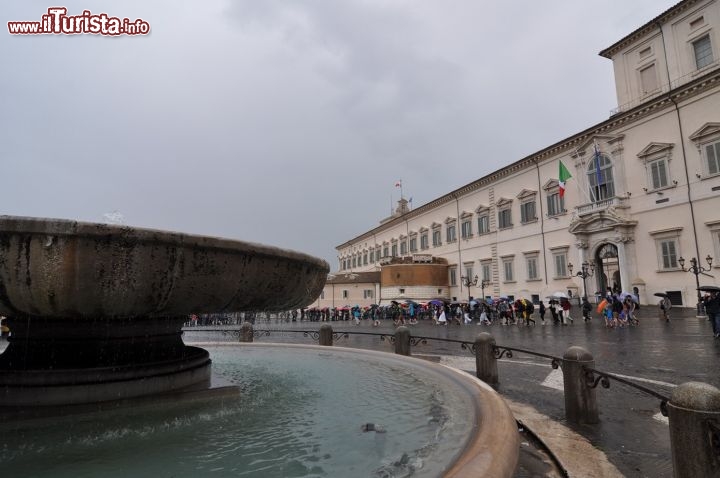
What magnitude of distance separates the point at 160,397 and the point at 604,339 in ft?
45.3

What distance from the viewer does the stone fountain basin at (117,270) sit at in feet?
7.08

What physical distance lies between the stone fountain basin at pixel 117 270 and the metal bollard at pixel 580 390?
124 inches

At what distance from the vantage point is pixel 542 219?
3152 centimetres

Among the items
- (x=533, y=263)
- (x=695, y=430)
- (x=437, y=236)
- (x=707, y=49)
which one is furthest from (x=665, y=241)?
(x=695, y=430)

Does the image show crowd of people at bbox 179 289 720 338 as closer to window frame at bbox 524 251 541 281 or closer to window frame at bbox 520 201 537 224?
window frame at bbox 524 251 541 281

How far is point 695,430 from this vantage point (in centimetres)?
209

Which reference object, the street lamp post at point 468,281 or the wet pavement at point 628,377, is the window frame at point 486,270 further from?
the wet pavement at point 628,377

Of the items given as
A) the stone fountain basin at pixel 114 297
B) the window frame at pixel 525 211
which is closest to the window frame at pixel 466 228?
the window frame at pixel 525 211

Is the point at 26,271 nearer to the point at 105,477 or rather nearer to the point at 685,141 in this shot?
the point at 105,477

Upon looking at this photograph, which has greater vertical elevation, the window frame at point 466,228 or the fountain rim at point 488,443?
the window frame at point 466,228

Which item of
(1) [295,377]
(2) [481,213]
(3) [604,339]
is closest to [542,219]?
(2) [481,213]

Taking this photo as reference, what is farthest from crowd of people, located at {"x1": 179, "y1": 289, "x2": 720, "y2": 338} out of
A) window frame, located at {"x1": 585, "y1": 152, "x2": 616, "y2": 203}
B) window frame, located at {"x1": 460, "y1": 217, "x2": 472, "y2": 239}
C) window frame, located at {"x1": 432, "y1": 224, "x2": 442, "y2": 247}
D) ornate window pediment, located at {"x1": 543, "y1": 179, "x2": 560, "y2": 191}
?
window frame, located at {"x1": 432, "y1": 224, "x2": 442, "y2": 247}

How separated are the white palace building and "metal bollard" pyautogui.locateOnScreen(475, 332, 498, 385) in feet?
64.2

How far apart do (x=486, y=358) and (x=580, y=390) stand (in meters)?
1.97
